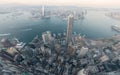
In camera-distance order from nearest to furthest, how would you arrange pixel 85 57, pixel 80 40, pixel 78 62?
pixel 78 62 → pixel 85 57 → pixel 80 40

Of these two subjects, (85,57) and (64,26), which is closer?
(85,57)

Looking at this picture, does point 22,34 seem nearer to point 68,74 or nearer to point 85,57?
point 85,57

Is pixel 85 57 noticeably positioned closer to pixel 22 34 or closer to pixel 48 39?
pixel 48 39

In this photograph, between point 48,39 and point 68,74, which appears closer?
point 68,74

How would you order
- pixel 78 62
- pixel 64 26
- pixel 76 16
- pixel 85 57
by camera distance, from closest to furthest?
pixel 78 62 → pixel 85 57 → pixel 64 26 → pixel 76 16

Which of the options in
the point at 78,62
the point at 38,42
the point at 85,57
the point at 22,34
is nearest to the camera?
the point at 78,62

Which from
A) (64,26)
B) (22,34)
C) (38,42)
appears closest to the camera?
(38,42)

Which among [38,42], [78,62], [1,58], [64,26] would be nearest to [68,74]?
[78,62]

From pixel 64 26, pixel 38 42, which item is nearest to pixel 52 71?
pixel 38 42
